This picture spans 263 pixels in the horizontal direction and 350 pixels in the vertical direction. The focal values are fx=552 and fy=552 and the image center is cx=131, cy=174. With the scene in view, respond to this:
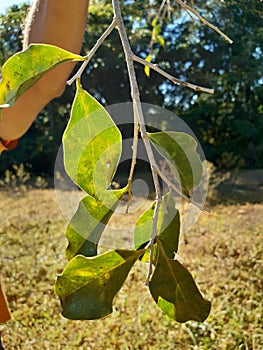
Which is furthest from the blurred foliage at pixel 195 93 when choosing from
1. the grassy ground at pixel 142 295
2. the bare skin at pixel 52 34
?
the bare skin at pixel 52 34

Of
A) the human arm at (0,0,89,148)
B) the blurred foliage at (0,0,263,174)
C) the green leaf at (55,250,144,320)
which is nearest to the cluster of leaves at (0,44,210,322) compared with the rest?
the green leaf at (55,250,144,320)

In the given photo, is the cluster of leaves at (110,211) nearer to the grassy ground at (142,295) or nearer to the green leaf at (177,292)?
the green leaf at (177,292)

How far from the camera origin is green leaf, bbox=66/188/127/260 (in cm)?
38

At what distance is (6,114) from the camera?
102 cm

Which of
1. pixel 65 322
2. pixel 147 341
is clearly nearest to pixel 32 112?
pixel 147 341

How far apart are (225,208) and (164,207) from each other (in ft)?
13.7

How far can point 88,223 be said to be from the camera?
0.39m

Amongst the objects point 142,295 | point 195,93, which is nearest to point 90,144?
point 142,295

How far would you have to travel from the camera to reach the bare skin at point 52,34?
2.79 feet

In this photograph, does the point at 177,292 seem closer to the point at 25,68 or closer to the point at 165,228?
the point at 165,228

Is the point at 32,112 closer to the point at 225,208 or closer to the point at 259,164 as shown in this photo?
the point at 225,208

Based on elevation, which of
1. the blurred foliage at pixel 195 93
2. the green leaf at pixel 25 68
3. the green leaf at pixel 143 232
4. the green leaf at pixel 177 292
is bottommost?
the blurred foliage at pixel 195 93

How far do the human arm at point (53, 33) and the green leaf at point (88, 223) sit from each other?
1.65 ft

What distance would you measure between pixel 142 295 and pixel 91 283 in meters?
2.23
